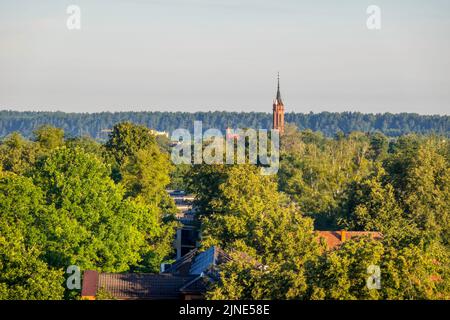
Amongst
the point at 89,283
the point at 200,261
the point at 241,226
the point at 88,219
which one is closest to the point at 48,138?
the point at 88,219

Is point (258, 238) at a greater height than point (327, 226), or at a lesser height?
greater

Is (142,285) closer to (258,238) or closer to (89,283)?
(89,283)

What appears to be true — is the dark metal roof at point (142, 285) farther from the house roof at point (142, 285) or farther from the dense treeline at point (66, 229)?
the dense treeline at point (66, 229)

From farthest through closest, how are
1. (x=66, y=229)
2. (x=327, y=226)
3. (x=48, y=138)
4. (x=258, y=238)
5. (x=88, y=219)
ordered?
1. (x=48, y=138)
2. (x=327, y=226)
3. (x=88, y=219)
4. (x=66, y=229)
5. (x=258, y=238)

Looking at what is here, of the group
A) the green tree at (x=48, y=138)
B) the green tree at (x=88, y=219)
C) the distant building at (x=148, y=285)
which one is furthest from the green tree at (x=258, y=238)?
the green tree at (x=48, y=138)

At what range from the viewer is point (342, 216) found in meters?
74.8

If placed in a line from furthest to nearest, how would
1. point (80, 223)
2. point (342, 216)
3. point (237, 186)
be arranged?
1. point (342, 216)
2. point (237, 186)
3. point (80, 223)

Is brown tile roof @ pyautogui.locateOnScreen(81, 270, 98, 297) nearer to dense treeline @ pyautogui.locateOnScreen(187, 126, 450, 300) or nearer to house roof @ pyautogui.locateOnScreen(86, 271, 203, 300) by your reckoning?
house roof @ pyautogui.locateOnScreen(86, 271, 203, 300)

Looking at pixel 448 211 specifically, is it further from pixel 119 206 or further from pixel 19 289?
pixel 19 289

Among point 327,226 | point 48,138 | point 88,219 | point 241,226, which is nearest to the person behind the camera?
point 241,226

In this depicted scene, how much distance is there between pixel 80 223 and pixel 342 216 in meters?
19.8

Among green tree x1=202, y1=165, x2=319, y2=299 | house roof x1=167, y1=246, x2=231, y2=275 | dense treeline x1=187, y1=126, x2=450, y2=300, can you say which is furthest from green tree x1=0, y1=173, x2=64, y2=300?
green tree x1=202, y1=165, x2=319, y2=299
